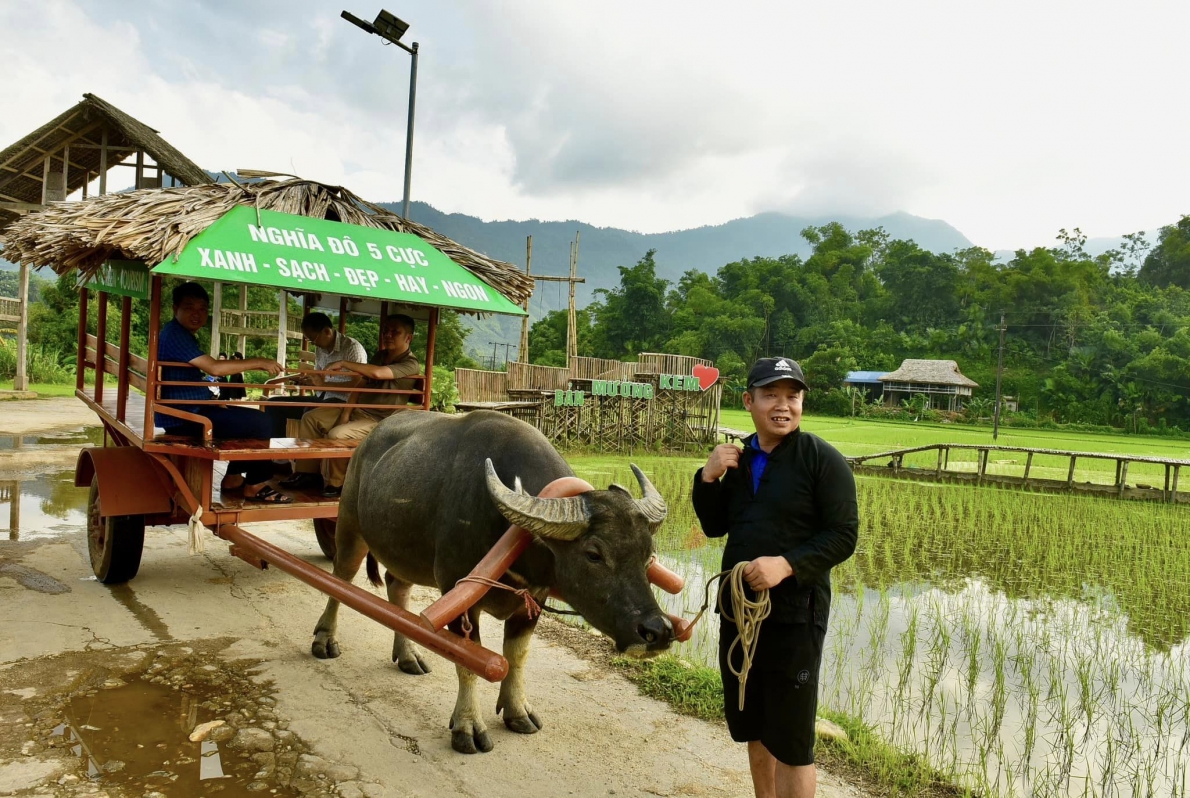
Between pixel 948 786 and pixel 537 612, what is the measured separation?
195 cm

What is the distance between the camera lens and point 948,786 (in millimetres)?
3416

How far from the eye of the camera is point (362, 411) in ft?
17.3

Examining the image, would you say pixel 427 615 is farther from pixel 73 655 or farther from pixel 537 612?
pixel 73 655

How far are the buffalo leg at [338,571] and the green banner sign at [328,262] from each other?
4.44ft

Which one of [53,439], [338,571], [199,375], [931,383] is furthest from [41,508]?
[931,383]

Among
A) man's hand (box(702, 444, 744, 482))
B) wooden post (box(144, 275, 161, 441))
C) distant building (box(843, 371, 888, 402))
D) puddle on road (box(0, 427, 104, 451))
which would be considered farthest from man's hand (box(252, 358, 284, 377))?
distant building (box(843, 371, 888, 402))

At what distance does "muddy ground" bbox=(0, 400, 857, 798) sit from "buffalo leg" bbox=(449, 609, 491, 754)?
0.05m

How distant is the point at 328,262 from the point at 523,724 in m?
2.85

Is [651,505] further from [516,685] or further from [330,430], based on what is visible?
[330,430]

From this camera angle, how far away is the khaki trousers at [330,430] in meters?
5.07

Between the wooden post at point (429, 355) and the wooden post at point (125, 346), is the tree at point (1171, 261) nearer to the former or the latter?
the wooden post at point (429, 355)

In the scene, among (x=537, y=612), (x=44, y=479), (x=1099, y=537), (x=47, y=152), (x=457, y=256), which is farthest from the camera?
(x=47, y=152)

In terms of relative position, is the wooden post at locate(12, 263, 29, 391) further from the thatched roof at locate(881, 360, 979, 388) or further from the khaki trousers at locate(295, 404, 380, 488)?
the thatched roof at locate(881, 360, 979, 388)

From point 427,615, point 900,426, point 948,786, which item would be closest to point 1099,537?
point 948,786
